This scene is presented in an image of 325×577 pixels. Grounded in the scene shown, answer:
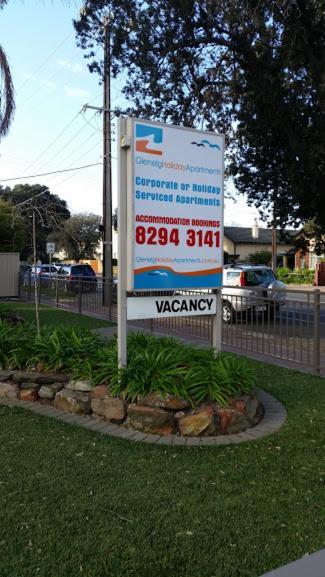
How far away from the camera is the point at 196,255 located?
20.2 feet

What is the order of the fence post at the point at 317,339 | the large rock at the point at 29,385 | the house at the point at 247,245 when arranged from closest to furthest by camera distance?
the large rock at the point at 29,385 < the fence post at the point at 317,339 < the house at the point at 247,245

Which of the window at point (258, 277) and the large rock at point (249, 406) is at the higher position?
the window at point (258, 277)

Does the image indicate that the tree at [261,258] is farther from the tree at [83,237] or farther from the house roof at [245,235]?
the tree at [83,237]

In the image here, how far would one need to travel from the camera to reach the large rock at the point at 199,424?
498 cm

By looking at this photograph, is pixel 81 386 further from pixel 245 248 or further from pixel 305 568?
pixel 245 248

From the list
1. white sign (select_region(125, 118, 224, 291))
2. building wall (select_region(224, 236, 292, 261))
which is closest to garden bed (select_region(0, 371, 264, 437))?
white sign (select_region(125, 118, 224, 291))

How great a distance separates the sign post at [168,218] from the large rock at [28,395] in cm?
113

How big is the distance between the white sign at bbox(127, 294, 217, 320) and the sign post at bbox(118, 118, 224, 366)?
0.01m

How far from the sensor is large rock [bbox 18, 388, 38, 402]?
6012 millimetres

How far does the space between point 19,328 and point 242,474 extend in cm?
459

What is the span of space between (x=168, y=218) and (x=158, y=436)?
2.31 metres

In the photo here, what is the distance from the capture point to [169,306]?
598cm

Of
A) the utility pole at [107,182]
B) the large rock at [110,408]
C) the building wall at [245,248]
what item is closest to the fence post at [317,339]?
the large rock at [110,408]

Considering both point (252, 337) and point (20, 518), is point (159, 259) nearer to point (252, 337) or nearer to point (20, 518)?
point (20, 518)
